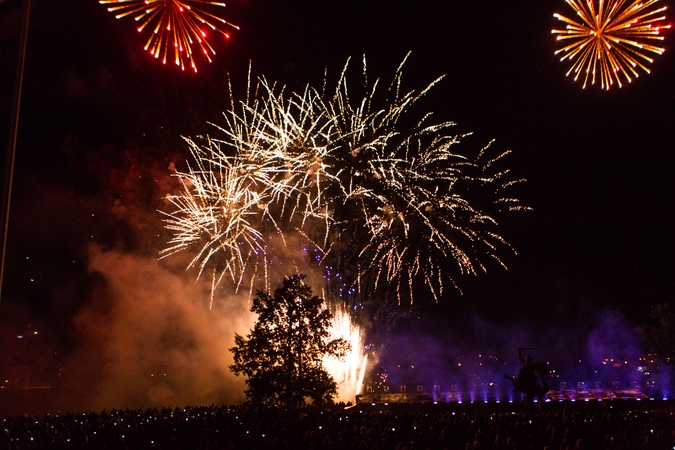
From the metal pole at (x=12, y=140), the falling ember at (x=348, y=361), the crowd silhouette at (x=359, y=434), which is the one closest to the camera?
the metal pole at (x=12, y=140)

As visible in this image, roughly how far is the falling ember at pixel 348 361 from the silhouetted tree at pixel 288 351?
303 centimetres

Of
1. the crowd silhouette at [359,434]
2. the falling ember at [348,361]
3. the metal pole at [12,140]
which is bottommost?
the crowd silhouette at [359,434]

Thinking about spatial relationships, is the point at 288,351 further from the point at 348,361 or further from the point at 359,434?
the point at 359,434

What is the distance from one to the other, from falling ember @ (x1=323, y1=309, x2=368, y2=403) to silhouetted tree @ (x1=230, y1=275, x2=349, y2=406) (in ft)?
9.94

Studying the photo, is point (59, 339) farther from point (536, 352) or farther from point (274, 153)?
point (536, 352)

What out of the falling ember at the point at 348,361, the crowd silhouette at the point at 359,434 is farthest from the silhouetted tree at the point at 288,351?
the crowd silhouette at the point at 359,434

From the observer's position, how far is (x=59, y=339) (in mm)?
31406

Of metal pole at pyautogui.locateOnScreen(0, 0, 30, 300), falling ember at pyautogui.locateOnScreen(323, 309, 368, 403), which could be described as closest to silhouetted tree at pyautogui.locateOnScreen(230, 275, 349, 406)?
falling ember at pyautogui.locateOnScreen(323, 309, 368, 403)

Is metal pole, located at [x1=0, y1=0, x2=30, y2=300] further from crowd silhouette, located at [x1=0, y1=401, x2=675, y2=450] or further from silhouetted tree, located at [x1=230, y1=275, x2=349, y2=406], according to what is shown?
silhouetted tree, located at [x1=230, y1=275, x2=349, y2=406]

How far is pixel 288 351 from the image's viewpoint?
21000mm

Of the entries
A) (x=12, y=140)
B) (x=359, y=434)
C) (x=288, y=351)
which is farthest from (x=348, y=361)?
(x=12, y=140)

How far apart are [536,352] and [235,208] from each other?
32140mm

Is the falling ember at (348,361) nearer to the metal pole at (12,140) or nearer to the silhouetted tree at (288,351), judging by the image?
the silhouetted tree at (288,351)

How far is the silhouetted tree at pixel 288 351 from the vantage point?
68.1 feet
